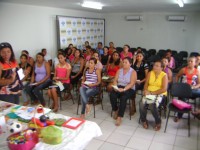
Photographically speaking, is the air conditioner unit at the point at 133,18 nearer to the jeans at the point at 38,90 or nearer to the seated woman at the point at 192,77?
the seated woman at the point at 192,77

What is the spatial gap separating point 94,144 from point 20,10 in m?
4.62

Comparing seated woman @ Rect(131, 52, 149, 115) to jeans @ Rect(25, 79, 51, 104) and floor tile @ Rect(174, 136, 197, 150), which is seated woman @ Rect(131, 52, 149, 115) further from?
jeans @ Rect(25, 79, 51, 104)

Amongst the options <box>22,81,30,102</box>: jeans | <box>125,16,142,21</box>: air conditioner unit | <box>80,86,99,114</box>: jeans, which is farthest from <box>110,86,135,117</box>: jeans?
<box>125,16,142,21</box>: air conditioner unit

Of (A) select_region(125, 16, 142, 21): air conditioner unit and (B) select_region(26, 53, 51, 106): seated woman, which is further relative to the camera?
(A) select_region(125, 16, 142, 21): air conditioner unit

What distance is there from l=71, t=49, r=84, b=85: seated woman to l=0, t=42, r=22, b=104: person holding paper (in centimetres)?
228

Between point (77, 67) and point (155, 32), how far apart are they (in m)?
5.38

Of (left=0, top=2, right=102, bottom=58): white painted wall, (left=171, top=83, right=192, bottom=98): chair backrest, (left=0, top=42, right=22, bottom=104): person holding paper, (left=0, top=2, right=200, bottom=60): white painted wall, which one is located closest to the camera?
(left=0, top=42, right=22, bottom=104): person holding paper

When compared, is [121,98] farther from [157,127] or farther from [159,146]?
[159,146]

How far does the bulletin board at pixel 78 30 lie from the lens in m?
7.09

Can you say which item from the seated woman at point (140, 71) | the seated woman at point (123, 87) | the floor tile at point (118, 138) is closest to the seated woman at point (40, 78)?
the seated woman at point (123, 87)

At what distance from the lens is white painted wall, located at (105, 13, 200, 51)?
27.9ft

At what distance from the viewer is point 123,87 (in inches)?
150

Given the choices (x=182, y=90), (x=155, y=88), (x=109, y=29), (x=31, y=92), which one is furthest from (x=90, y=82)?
(x=109, y=29)

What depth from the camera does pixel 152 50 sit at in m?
8.99
